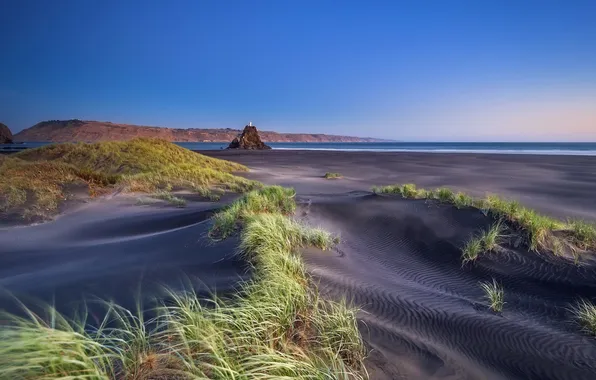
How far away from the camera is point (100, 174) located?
46.7ft

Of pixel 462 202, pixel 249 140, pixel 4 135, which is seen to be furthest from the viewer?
pixel 4 135

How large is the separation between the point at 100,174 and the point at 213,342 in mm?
14427

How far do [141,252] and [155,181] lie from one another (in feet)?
31.8

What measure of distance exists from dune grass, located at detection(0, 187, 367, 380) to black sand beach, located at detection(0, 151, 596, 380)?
1.47 ft

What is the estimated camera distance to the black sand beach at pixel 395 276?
321cm

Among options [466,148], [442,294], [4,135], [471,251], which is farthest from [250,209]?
[4,135]

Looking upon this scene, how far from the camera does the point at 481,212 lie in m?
7.81

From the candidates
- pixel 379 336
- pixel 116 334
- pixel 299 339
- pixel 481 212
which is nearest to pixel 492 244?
pixel 481 212

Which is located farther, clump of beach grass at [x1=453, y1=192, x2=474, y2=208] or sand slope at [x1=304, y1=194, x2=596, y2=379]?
clump of beach grass at [x1=453, y1=192, x2=474, y2=208]

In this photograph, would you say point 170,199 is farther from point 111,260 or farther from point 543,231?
point 543,231

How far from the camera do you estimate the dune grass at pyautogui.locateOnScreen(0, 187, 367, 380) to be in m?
1.98

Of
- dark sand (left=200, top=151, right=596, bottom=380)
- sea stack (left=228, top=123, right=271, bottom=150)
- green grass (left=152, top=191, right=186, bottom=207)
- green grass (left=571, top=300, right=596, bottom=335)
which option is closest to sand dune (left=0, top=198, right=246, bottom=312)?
dark sand (left=200, top=151, right=596, bottom=380)

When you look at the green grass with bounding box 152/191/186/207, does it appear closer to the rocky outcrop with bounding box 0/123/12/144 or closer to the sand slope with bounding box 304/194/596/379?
the sand slope with bounding box 304/194/596/379

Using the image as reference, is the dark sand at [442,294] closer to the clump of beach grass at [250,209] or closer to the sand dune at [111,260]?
the clump of beach grass at [250,209]
